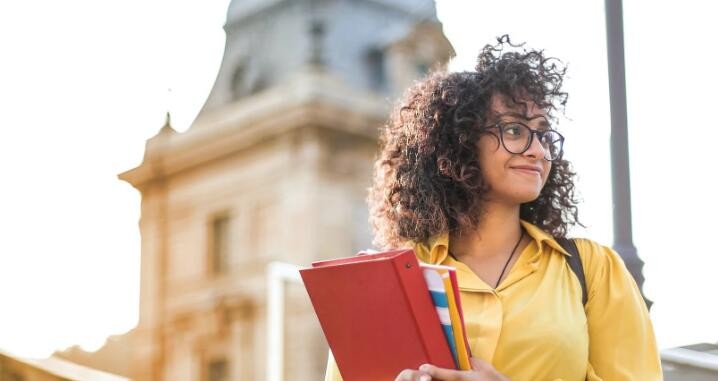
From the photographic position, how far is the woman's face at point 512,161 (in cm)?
290

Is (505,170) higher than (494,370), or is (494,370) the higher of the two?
(505,170)

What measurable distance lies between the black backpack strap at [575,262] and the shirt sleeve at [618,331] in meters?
0.01

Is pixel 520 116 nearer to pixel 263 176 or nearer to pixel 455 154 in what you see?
pixel 455 154

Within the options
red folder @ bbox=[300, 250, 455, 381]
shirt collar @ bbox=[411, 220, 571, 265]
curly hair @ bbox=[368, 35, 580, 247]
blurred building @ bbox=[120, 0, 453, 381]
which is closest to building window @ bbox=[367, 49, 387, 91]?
blurred building @ bbox=[120, 0, 453, 381]

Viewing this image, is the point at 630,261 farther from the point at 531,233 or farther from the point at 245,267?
the point at 245,267

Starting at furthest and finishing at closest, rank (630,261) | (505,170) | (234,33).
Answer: (234,33), (630,261), (505,170)

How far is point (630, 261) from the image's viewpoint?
16.0 feet

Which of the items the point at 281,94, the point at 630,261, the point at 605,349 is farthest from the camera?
the point at 281,94

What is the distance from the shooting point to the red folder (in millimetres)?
2580

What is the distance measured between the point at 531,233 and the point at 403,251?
567mm

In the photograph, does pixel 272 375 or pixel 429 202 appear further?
pixel 272 375

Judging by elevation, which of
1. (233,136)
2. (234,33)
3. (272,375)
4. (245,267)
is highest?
(234,33)

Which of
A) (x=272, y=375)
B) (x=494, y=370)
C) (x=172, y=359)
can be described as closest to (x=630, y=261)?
(x=494, y=370)

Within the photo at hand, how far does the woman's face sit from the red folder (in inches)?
18.8
